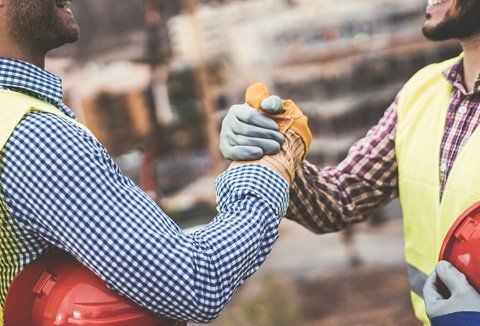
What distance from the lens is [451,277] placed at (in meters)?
1.43

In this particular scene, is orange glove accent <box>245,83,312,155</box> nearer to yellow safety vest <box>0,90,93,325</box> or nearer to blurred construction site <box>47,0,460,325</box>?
yellow safety vest <box>0,90,93,325</box>

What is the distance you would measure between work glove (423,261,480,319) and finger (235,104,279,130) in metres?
0.51

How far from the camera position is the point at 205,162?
5.50 meters

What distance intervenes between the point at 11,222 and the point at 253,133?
60 centimetres

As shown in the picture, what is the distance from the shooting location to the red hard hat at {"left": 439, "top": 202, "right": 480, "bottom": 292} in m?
1.41

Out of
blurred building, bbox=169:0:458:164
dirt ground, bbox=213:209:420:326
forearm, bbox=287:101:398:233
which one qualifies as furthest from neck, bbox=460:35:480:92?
blurred building, bbox=169:0:458:164

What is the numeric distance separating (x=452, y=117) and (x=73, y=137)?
1060 mm

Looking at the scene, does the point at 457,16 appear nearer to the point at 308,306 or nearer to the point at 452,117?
the point at 452,117

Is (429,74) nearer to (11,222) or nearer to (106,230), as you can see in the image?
(106,230)

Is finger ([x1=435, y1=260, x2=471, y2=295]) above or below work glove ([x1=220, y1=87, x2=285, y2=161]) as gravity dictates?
below

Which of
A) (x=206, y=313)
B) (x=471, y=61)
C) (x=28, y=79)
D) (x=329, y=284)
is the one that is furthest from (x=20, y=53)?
(x=329, y=284)

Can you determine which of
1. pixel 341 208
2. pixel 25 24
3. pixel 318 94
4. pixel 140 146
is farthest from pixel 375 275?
pixel 25 24

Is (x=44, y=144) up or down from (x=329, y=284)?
up

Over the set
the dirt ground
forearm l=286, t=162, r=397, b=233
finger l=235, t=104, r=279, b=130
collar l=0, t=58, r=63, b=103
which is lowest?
the dirt ground
